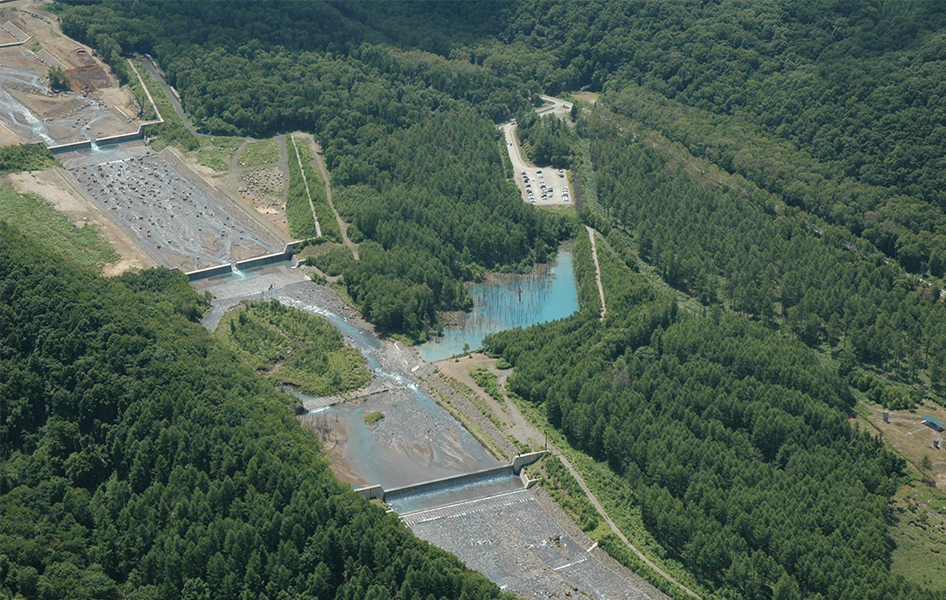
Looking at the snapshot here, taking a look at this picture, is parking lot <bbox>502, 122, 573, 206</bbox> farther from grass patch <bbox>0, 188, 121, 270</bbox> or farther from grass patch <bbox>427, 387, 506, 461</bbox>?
grass patch <bbox>0, 188, 121, 270</bbox>

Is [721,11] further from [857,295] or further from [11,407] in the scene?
[11,407]

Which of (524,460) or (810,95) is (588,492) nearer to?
(524,460)

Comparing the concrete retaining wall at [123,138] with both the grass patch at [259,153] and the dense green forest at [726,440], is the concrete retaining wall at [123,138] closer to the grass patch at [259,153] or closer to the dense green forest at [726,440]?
the grass patch at [259,153]

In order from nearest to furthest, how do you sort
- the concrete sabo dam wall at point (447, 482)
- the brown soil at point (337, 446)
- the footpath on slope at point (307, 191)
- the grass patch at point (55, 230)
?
the concrete sabo dam wall at point (447, 482) → the brown soil at point (337, 446) → the grass patch at point (55, 230) → the footpath on slope at point (307, 191)

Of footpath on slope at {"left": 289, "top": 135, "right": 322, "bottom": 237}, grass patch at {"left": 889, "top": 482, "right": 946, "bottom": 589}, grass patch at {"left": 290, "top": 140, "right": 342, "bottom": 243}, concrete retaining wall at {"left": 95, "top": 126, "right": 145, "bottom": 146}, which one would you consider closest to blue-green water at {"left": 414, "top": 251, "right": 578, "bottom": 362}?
grass patch at {"left": 290, "top": 140, "right": 342, "bottom": 243}

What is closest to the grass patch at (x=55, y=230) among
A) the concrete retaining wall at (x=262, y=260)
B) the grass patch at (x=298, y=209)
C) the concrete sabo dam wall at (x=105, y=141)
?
the concrete retaining wall at (x=262, y=260)
